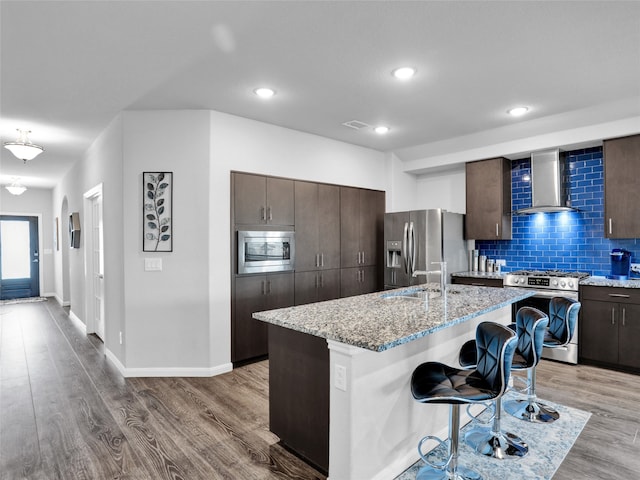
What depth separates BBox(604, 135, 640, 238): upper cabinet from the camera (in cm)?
391

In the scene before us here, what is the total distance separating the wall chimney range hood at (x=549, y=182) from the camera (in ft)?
14.7

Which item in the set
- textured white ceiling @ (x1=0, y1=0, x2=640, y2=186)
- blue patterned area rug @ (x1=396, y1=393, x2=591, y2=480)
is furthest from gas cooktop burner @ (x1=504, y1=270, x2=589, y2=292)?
textured white ceiling @ (x1=0, y1=0, x2=640, y2=186)

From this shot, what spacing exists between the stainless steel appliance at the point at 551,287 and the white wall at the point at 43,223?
1034 cm

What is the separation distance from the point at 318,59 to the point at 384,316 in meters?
1.97

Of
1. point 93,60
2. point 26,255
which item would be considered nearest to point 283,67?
point 93,60

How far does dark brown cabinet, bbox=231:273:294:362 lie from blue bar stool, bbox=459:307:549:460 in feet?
7.80

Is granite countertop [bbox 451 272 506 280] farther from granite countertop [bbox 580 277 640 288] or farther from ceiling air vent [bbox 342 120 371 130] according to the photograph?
ceiling air vent [bbox 342 120 371 130]

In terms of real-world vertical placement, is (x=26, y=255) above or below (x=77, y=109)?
below

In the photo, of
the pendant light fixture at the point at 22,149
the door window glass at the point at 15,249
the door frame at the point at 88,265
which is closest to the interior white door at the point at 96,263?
the door frame at the point at 88,265

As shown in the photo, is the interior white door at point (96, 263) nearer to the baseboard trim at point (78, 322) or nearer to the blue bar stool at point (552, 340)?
the baseboard trim at point (78, 322)

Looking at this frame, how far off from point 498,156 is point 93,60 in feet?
15.2

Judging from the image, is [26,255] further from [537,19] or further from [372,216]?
[537,19]

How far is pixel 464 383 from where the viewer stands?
1.98 metres

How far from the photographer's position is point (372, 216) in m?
5.65
